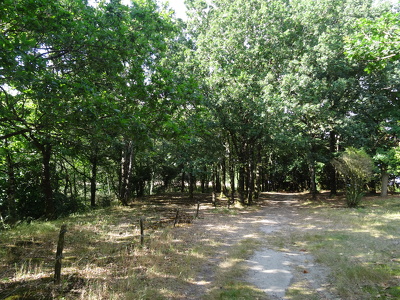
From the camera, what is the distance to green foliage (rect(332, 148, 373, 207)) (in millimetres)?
16156

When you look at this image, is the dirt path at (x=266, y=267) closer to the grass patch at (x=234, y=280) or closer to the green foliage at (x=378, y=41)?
the grass patch at (x=234, y=280)

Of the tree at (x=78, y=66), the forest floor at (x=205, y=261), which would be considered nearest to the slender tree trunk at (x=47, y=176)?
the forest floor at (x=205, y=261)

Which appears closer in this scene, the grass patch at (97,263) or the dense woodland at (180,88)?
the grass patch at (97,263)

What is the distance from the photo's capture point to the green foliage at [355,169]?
53.0 ft

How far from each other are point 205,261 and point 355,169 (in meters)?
14.4

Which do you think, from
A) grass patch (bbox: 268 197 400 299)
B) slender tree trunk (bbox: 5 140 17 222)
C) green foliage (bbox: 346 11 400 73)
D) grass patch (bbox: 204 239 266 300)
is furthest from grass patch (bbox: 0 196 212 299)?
green foliage (bbox: 346 11 400 73)

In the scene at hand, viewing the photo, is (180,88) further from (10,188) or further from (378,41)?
(10,188)

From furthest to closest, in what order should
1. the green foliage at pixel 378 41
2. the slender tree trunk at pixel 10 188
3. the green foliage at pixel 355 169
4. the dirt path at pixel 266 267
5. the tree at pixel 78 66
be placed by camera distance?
the green foliage at pixel 355 169, the slender tree trunk at pixel 10 188, the tree at pixel 78 66, the dirt path at pixel 266 267, the green foliage at pixel 378 41

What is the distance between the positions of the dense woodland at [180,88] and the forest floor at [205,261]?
12.5ft

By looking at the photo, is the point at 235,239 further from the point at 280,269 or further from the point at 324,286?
the point at 324,286

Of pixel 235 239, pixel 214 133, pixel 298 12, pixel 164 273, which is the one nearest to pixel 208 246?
pixel 235 239

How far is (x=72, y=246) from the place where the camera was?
8.38 meters

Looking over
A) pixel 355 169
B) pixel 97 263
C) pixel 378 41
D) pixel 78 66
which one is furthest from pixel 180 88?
pixel 355 169

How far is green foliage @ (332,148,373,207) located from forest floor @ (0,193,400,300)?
510 centimetres
